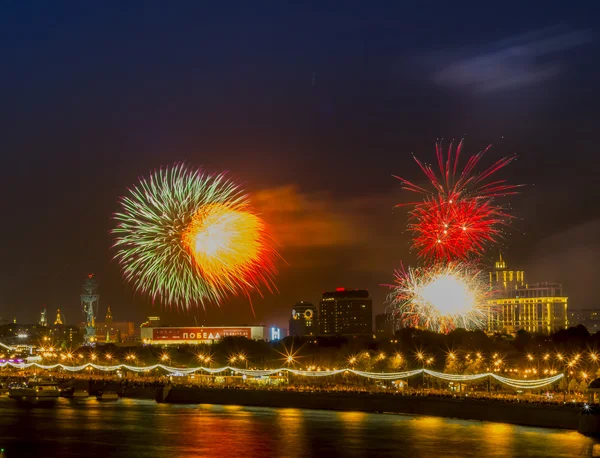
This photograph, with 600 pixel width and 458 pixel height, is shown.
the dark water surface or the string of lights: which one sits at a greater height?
the string of lights

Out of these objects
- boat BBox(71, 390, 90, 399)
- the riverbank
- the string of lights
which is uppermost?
the string of lights

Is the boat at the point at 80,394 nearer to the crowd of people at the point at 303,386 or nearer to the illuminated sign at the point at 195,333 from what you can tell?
the crowd of people at the point at 303,386

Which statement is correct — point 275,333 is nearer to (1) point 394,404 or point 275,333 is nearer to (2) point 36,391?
(2) point 36,391

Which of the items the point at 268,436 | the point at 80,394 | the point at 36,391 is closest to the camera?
the point at 268,436

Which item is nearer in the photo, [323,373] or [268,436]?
[268,436]

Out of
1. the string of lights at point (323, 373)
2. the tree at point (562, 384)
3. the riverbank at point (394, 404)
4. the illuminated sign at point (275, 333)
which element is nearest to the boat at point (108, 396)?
the riverbank at point (394, 404)

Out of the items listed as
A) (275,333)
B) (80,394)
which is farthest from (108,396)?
(275,333)

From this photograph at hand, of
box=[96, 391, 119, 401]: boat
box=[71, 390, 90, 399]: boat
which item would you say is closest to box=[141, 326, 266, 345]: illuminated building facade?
box=[71, 390, 90, 399]: boat

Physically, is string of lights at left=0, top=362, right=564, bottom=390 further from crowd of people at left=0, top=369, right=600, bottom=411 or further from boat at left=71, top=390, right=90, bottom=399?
boat at left=71, top=390, right=90, bottom=399
